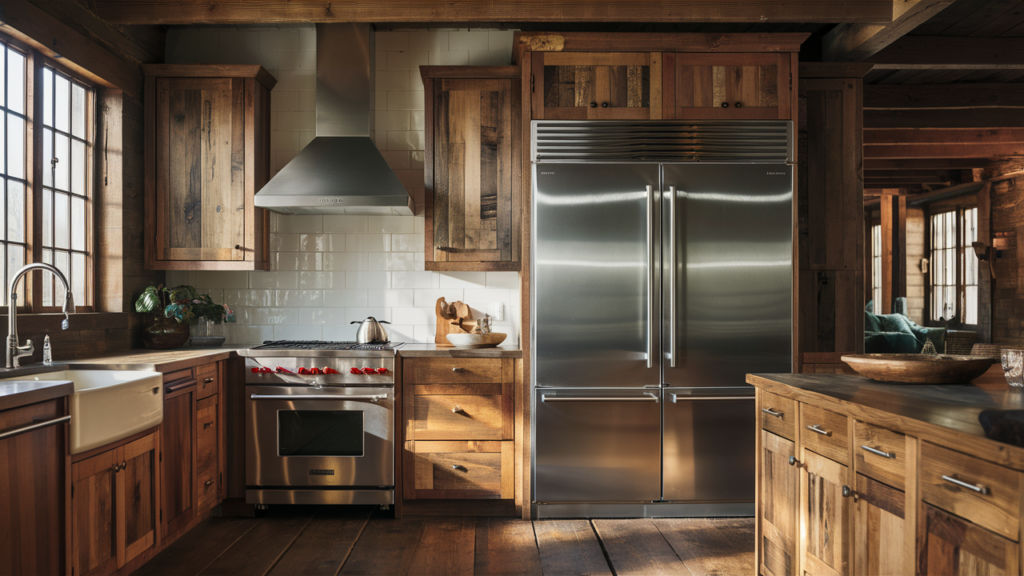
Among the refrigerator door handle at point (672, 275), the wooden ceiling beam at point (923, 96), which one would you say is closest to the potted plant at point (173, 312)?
the refrigerator door handle at point (672, 275)

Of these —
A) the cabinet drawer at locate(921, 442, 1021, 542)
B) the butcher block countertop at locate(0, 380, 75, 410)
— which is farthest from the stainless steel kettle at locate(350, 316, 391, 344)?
the cabinet drawer at locate(921, 442, 1021, 542)

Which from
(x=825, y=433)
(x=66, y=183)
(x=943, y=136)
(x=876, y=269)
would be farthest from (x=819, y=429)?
(x=876, y=269)

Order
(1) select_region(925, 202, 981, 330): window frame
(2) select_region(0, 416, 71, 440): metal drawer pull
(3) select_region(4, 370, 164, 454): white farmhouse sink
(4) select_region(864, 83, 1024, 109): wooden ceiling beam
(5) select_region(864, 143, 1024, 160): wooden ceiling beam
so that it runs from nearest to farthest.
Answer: (2) select_region(0, 416, 71, 440): metal drawer pull < (3) select_region(4, 370, 164, 454): white farmhouse sink < (4) select_region(864, 83, 1024, 109): wooden ceiling beam < (5) select_region(864, 143, 1024, 160): wooden ceiling beam < (1) select_region(925, 202, 981, 330): window frame

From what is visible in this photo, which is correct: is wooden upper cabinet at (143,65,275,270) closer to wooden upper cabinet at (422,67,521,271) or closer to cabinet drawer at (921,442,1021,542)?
wooden upper cabinet at (422,67,521,271)

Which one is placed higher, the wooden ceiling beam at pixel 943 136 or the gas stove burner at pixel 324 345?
the wooden ceiling beam at pixel 943 136

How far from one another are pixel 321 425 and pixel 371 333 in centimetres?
60

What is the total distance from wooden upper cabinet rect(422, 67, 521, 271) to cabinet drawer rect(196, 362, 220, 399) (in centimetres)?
130

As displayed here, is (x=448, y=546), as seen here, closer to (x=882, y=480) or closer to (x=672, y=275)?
(x=672, y=275)

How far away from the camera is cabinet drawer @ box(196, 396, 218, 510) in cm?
292

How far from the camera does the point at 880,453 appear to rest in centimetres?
156

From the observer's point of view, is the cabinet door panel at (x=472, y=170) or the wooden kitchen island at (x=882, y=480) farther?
the cabinet door panel at (x=472, y=170)

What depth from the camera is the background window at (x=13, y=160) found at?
266cm

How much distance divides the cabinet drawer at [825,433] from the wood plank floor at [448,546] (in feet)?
3.22

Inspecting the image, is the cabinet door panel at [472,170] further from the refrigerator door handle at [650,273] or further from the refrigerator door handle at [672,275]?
the refrigerator door handle at [672,275]
